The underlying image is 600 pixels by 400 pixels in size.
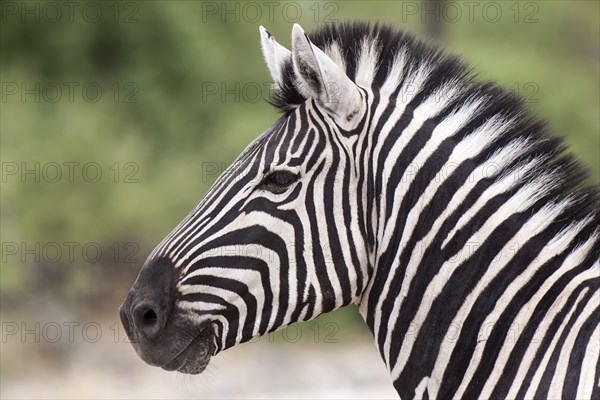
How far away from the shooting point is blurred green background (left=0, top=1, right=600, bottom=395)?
1504 centimetres

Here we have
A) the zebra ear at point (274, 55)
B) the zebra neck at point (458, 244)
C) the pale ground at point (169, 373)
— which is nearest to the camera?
the zebra neck at point (458, 244)

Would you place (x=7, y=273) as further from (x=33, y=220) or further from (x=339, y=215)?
(x=339, y=215)

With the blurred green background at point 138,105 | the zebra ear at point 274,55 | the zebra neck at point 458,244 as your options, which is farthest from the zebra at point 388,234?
the blurred green background at point 138,105

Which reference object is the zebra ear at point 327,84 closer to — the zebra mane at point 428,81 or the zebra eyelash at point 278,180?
the zebra mane at point 428,81

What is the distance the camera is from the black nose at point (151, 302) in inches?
136

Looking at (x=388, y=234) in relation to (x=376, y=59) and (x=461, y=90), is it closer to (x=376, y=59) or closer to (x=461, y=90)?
(x=461, y=90)

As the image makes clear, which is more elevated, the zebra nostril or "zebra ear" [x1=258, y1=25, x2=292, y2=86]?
"zebra ear" [x1=258, y1=25, x2=292, y2=86]

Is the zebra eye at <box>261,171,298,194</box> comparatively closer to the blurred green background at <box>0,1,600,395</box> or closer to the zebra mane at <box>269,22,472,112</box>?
the zebra mane at <box>269,22,472,112</box>

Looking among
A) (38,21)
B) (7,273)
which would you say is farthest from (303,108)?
(38,21)

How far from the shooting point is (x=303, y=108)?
3.68 m

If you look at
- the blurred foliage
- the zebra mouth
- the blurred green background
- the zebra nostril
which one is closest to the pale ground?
the blurred green background

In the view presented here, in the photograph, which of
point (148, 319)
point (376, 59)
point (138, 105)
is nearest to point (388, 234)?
point (376, 59)

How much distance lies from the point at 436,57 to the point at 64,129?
13334mm

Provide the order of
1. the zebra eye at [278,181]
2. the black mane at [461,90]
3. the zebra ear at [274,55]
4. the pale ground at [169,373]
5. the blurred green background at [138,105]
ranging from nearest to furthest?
the black mane at [461,90], the zebra eye at [278,181], the zebra ear at [274,55], the pale ground at [169,373], the blurred green background at [138,105]
